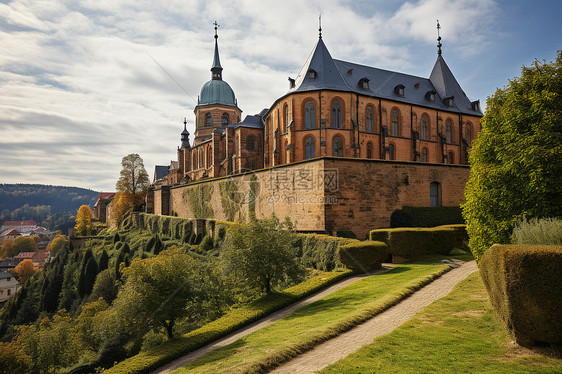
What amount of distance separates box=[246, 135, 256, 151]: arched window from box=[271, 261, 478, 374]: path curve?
113ft

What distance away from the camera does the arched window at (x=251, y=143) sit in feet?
139

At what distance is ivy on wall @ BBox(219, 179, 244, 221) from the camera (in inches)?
1022

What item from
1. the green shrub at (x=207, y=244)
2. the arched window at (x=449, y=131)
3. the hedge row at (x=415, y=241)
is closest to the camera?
the hedge row at (x=415, y=241)

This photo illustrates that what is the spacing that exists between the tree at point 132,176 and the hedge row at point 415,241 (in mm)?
47743

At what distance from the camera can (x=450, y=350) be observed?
5605mm

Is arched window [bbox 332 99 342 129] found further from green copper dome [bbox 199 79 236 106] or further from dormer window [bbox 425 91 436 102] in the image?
green copper dome [bbox 199 79 236 106]

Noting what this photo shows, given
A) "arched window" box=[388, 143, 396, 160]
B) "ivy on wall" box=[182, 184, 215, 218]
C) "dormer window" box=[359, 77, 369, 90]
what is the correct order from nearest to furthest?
"ivy on wall" box=[182, 184, 215, 218] < "dormer window" box=[359, 77, 369, 90] < "arched window" box=[388, 143, 396, 160]

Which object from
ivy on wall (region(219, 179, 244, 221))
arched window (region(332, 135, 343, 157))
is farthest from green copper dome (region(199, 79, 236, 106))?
ivy on wall (region(219, 179, 244, 221))

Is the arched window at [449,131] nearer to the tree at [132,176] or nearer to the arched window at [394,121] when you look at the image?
the arched window at [394,121]

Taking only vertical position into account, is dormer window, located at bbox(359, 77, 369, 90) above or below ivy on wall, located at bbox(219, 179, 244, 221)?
above

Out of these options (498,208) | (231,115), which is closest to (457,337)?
(498,208)

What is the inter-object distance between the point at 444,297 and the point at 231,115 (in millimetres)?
59058

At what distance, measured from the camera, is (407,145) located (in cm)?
3800

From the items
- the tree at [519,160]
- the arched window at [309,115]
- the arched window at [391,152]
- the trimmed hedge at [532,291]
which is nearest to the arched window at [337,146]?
the arched window at [309,115]
